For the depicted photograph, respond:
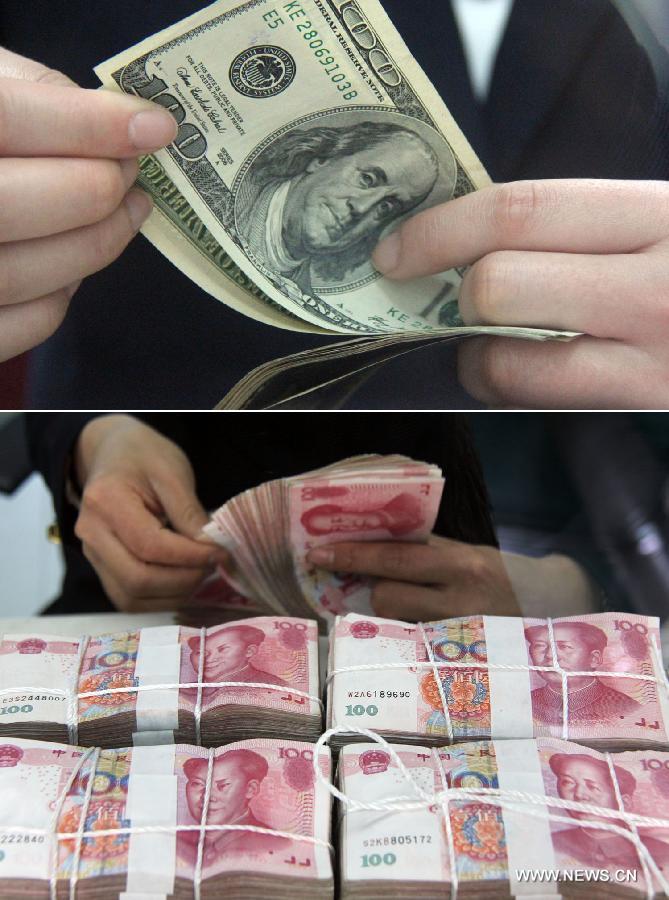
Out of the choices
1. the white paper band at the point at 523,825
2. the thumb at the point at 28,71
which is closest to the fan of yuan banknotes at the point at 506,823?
the white paper band at the point at 523,825

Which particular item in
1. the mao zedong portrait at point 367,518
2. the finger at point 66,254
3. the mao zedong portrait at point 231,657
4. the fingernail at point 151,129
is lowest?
the mao zedong portrait at point 231,657

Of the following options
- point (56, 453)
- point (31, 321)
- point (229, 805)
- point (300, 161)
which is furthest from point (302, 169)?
point (229, 805)

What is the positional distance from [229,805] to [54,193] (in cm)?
42

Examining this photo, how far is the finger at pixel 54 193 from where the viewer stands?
1.73ft

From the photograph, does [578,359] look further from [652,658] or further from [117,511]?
[117,511]

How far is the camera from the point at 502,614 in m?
0.68

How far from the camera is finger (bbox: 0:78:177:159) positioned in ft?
1.68

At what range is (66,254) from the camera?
60 cm

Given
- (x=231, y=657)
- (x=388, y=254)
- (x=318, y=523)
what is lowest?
(x=231, y=657)

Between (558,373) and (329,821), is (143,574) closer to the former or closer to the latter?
(329,821)

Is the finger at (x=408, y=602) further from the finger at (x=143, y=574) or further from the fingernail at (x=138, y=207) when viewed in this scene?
the fingernail at (x=138, y=207)

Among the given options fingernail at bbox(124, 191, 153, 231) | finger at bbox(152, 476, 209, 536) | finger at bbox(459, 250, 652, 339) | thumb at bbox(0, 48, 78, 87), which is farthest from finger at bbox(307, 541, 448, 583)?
thumb at bbox(0, 48, 78, 87)

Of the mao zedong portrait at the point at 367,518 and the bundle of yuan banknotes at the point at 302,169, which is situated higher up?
the bundle of yuan banknotes at the point at 302,169

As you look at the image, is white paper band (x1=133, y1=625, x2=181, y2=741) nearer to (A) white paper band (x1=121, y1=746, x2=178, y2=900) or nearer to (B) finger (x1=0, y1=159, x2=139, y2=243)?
(A) white paper band (x1=121, y1=746, x2=178, y2=900)
